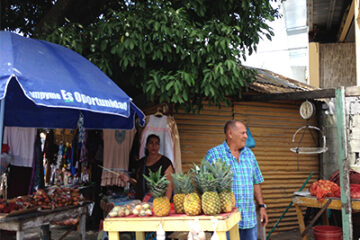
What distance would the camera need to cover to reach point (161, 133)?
6.43 metres

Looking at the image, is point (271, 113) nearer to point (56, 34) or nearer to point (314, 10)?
point (314, 10)

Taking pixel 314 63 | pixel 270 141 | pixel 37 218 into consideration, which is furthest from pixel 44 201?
pixel 314 63

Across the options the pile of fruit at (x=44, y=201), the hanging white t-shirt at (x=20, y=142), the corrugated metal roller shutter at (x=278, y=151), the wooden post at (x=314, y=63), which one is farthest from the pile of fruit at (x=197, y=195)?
the wooden post at (x=314, y=63)

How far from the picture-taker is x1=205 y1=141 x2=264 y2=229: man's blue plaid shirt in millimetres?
4148

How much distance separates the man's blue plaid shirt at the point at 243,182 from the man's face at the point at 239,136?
0.44 ft

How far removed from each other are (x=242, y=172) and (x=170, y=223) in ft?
3.97

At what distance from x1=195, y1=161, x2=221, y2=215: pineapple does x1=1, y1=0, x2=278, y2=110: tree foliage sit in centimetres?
207

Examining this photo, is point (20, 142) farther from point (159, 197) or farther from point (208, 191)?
point (208, 191)

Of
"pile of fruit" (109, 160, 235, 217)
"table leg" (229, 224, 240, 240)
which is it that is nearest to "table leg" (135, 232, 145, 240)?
"pile of fruit" (109, 160, 235, 217)

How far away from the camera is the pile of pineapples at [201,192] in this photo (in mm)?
3455

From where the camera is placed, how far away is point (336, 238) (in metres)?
Result: 5.96

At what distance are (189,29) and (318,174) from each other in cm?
591

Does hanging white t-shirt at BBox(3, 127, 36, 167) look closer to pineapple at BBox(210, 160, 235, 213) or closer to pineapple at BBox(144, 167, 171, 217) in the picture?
pineapple at BBox(144, 167, 171, 217)

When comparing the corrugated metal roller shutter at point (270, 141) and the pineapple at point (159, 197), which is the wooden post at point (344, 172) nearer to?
the corrugated metal roller shutter at point (270, 141)
